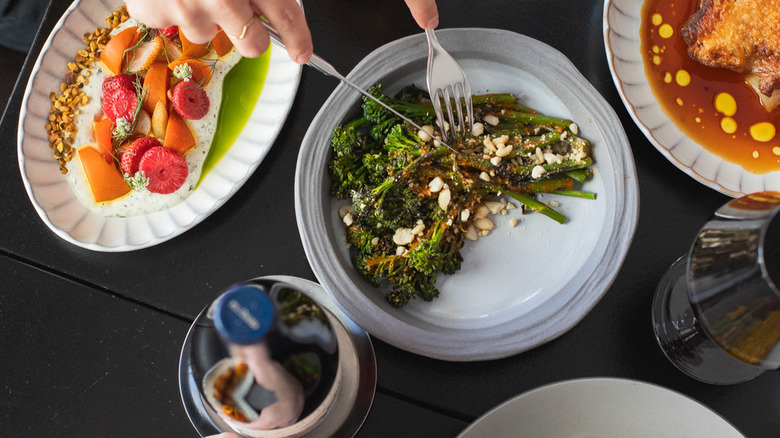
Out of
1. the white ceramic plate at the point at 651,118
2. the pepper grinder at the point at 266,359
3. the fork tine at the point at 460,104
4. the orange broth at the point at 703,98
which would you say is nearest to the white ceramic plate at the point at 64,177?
the fork tine at the point at 460,104

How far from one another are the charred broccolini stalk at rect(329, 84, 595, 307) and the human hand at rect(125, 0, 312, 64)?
0.26 metres

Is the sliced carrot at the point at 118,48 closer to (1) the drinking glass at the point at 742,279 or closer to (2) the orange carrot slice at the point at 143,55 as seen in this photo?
(2) the orange carrot slice at the point at 143,55

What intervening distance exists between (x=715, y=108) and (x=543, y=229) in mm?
530

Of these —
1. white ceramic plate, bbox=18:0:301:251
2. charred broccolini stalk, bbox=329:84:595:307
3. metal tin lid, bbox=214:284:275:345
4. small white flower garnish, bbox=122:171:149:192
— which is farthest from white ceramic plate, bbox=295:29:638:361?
metal tin lid, bbox=214:284:275:345

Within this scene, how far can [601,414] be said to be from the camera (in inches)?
47.6

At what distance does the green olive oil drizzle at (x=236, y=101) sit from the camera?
1483 millimetres

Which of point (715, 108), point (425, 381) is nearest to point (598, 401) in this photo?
point (425, 381)

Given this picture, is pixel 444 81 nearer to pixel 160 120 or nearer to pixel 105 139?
pixel 160 120

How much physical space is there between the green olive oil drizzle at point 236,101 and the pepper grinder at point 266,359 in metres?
0.65

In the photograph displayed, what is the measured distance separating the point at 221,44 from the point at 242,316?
0.95m

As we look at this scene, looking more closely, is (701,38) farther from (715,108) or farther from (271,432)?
(271,432)

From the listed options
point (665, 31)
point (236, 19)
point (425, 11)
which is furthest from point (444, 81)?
point (665, 31)

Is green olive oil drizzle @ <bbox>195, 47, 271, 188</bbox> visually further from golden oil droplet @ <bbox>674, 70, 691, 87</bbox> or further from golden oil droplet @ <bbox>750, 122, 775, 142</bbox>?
golden oil droplet @ <bbox>750, 122, 775, 142</bbox>

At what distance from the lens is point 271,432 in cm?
98
